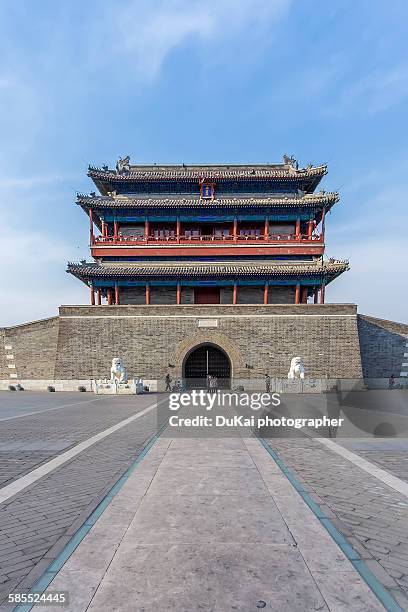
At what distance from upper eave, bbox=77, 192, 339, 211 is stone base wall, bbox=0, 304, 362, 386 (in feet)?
23.8

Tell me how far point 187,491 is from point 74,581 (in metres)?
1.76

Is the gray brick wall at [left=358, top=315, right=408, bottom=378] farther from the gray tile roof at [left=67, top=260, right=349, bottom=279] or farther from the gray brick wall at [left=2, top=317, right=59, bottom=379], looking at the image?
the gray brick wall at [left=2, top=317, right=59, bottom=379]

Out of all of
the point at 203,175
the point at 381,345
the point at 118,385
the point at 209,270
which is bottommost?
the point at 118,385

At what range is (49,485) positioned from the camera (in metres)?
4.16

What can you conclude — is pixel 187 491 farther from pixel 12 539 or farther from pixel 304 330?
pixel 304 330

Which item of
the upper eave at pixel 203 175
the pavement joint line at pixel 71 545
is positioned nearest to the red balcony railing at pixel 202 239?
the upper eave at pixel 203 175

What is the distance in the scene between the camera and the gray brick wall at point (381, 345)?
2103 centimetres

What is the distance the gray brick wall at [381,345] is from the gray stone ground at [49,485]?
16.8 metres

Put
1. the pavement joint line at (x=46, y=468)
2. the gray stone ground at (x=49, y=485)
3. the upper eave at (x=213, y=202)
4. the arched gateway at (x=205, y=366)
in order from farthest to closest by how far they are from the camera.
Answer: the upper eave at (x=213, y=202), the arched gateway at (x=205, y=366), the pavement joint line at (x=46, y=468), the gray stone ground at (x=49, y=485)

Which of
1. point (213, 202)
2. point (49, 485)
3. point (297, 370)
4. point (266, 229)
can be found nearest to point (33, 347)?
point (213, 202)

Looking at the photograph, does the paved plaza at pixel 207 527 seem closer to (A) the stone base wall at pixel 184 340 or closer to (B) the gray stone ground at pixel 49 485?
(B) the gray stone ground at pixel 49 485

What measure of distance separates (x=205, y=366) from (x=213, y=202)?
11021mm

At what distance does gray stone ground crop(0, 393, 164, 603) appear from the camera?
103 inches

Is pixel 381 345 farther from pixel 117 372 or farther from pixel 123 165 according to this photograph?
pixel 123 165
